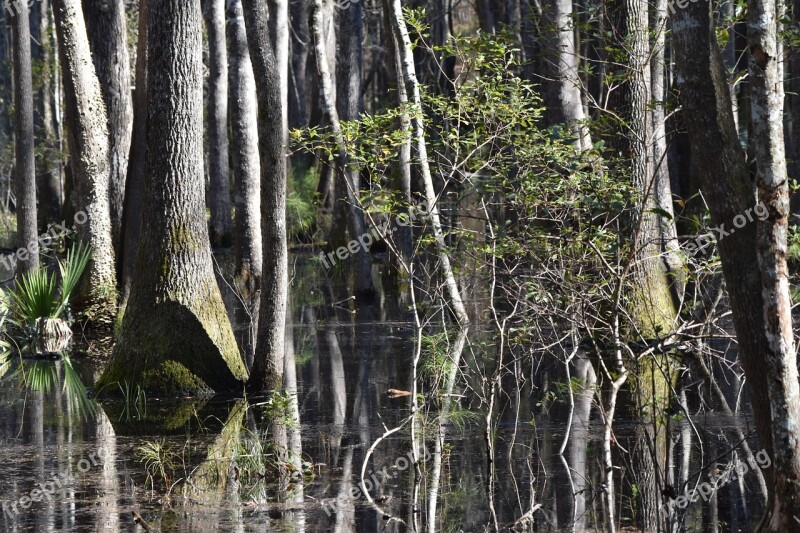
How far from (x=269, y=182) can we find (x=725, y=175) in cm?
532

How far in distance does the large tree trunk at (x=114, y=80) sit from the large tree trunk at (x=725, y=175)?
10902 mm

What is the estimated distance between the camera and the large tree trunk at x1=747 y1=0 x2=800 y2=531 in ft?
15.5

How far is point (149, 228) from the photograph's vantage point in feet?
32.7

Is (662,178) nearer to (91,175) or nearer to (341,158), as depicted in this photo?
(341,158)

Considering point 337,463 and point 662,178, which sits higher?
point 662,178

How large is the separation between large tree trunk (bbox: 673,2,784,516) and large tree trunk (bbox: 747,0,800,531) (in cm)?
14

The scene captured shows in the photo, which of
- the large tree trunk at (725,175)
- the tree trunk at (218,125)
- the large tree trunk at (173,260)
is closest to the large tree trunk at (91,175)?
the large tree trunk at (173,260)

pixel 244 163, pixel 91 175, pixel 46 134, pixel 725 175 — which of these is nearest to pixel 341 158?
pixel 244 163

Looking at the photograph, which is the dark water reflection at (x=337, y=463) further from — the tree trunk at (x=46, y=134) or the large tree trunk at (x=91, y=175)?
the tree trunk at (x=46, y=134)

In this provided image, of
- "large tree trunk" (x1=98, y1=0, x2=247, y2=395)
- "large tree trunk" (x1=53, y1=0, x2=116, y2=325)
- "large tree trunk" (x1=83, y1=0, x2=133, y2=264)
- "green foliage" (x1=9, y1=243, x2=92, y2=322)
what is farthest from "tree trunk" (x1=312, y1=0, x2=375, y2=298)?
"large tree trunk" (x1=98, y1=0, x2=247, y2=395)

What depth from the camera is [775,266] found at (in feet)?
15.5

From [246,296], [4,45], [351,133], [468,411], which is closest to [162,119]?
[351,133]

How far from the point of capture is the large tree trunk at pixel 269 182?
9.41 m

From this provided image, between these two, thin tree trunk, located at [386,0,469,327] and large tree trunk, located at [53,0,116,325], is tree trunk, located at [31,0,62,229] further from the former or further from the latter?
thin tree trunk, located at [386,0,469,327]
